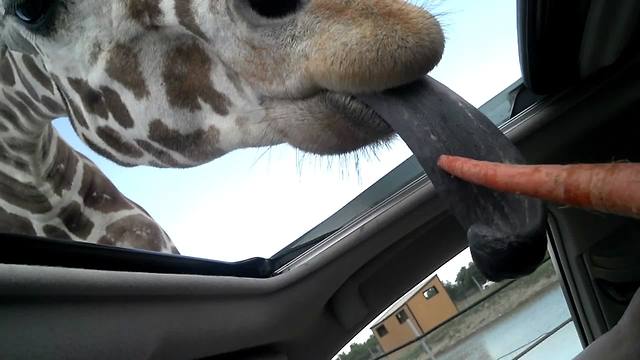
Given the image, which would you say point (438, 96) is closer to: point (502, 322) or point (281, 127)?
point (281, 127)

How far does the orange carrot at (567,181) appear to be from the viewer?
20.4 inches

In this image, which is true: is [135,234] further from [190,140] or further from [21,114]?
[190,140]

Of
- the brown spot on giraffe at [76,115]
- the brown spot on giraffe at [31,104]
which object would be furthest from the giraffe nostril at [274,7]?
the brown spot on giraffe at [31,104]

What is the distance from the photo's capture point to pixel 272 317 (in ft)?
3.72

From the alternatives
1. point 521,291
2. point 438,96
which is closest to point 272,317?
point 438,96

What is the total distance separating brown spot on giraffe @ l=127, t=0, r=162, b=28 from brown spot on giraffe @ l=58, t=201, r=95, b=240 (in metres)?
1.06

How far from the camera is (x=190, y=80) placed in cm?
122

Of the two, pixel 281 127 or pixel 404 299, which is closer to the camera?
pixel 281 127

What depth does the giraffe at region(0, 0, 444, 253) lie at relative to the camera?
847 millimetres

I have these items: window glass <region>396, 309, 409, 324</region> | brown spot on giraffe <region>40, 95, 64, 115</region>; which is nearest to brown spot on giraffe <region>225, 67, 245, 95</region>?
window glass <region>396, 309, 409, 324</region>

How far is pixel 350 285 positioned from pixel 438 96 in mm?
680

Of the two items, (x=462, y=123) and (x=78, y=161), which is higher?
(x=78, y=161)

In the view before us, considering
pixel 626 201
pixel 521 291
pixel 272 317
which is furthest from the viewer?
pixel 521 291

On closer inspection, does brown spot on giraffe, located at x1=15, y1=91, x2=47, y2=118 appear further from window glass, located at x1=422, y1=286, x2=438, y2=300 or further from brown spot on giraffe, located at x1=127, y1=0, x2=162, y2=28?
window glass, located at x1=422, y1=286, x2=438, y2=300
